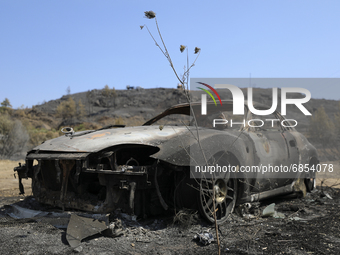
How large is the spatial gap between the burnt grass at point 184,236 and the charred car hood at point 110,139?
884 mm

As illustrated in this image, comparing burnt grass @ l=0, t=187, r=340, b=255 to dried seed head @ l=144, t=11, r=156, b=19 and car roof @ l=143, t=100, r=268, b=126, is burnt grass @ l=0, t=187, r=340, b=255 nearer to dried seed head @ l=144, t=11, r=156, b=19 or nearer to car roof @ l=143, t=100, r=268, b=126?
car roof @ l=143, t=100, r=268, b=126

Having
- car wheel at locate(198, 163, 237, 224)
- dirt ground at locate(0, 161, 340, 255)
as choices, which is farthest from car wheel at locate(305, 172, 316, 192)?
car wheel at locate(198, 163, 237, 224)

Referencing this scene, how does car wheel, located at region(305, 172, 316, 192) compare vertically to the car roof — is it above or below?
below

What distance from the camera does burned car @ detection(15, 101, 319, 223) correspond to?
3869 millimetres

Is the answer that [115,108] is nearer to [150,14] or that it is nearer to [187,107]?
[187,107]

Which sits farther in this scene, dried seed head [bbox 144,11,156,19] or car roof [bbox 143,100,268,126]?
car roof [bbox 143,100,268,126]

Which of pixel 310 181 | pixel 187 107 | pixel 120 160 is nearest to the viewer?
pixel 120 160

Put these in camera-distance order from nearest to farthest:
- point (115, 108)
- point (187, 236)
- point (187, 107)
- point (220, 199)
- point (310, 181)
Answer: point (187, 236) < point (220, 199) < point (187, 107) < point (310, 181) < point (115, 108)

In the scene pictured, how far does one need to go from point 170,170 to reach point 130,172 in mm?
626

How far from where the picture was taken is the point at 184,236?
3.87 m

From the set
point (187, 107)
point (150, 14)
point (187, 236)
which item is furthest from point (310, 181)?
point (150, 14)

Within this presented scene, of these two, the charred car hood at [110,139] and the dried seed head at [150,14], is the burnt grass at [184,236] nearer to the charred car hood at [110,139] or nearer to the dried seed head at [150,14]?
the charred car hood at [110,139]

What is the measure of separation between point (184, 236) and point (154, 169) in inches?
34.0

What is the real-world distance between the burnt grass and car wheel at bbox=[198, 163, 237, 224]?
4.4 inches
